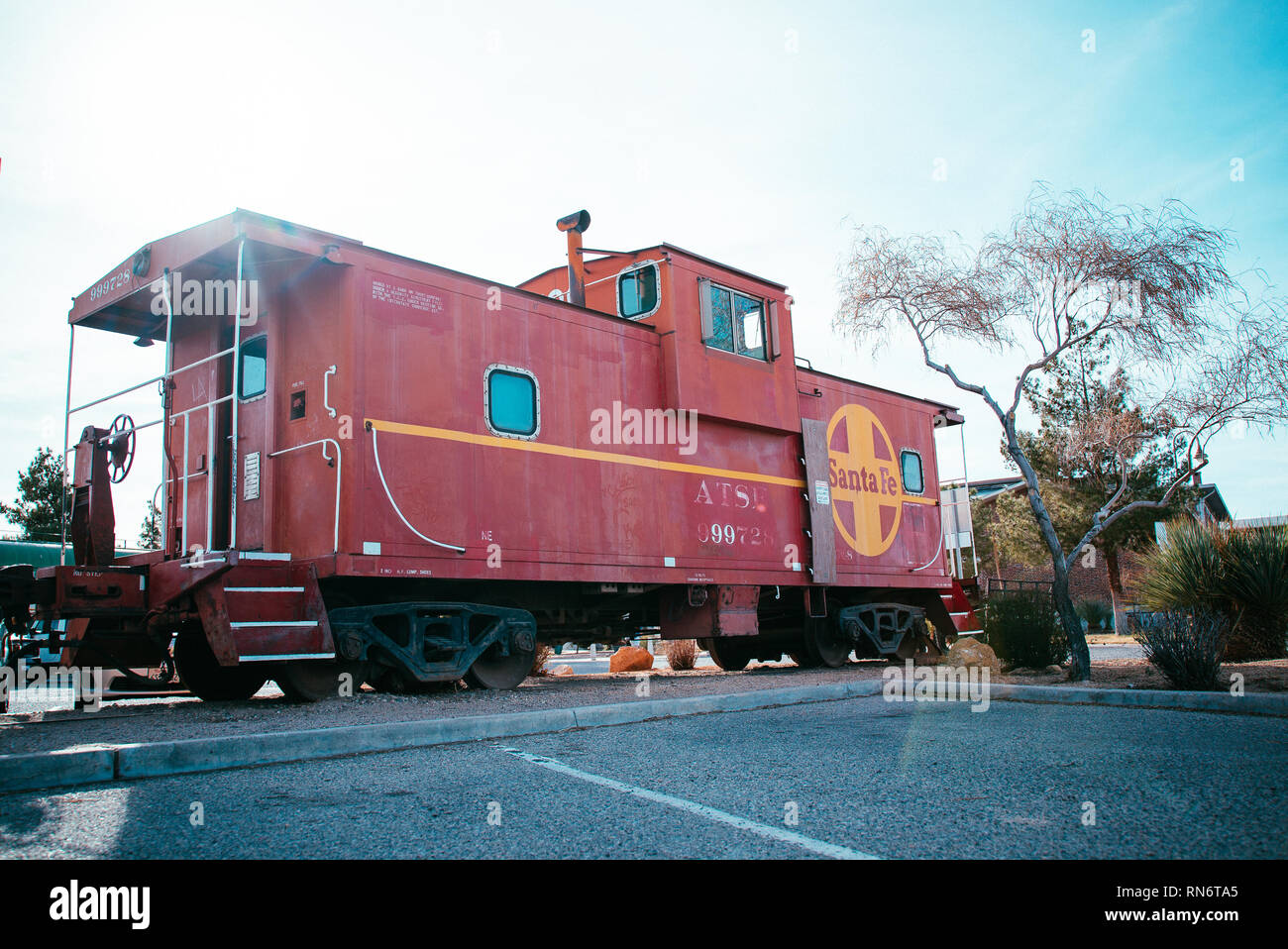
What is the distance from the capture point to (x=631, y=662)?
1364 cm

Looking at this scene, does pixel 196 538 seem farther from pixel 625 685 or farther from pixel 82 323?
pixel 625 685

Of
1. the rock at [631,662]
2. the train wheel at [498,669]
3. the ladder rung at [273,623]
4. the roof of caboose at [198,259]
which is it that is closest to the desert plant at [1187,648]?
the train wheel at [498,669]

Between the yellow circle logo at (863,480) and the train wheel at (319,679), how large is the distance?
627cm

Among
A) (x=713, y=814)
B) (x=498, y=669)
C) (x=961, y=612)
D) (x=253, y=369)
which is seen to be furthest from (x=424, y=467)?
(x=961, y=612)

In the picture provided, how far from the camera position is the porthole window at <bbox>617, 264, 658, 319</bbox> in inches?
376

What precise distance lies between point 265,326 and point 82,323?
6.11ft

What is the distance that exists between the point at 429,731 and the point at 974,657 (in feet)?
23.7

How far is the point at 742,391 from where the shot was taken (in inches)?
391

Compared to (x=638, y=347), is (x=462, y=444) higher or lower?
lower

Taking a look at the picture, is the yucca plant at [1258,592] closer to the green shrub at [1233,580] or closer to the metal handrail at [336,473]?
the green shrub at [1233,580]

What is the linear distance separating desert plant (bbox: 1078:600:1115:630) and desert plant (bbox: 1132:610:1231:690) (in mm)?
18188

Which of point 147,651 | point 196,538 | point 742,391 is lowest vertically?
point 147,651

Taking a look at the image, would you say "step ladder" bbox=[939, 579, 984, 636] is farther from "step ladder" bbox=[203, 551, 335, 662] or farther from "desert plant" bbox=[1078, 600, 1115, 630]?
"desert plant" bbox=[1078, 600, 1115, 630]
